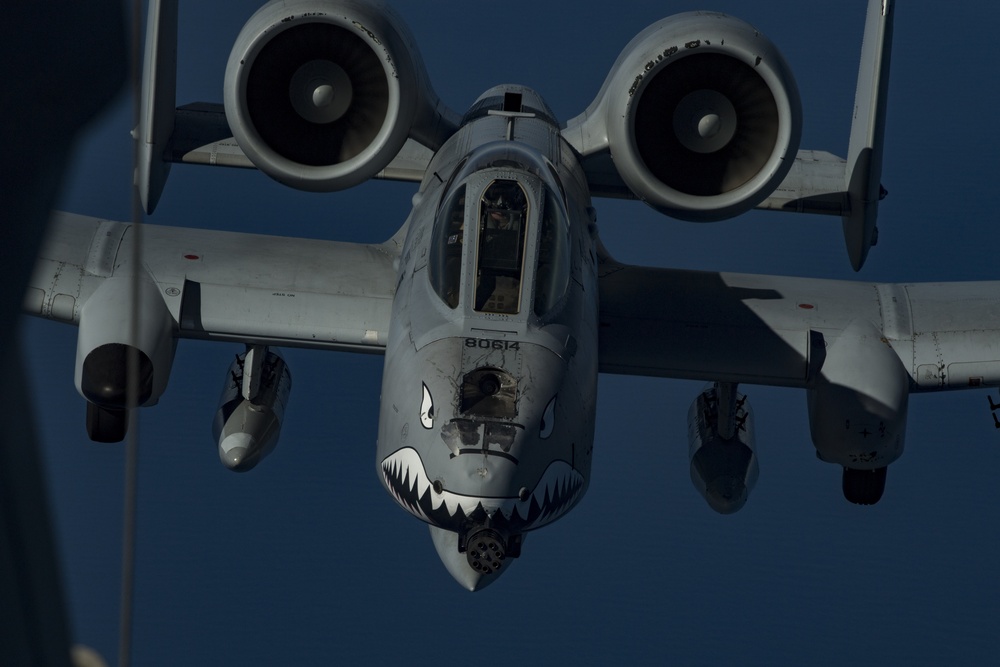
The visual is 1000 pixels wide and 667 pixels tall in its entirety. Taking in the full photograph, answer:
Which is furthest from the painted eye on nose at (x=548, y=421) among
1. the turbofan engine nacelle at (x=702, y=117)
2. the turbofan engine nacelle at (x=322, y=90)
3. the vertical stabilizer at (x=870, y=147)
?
the vertical stabilizer at (x=870, y=147)

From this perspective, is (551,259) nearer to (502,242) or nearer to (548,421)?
(502,242)

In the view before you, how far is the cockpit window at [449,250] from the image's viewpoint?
11.1m

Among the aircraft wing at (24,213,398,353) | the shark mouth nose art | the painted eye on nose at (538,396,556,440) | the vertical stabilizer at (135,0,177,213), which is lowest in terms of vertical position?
the shark mouth nose art

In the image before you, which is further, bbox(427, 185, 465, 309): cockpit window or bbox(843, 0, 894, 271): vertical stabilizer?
bbox(843, 0, 894, 271): vertical stabilizer

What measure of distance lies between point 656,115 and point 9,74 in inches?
479

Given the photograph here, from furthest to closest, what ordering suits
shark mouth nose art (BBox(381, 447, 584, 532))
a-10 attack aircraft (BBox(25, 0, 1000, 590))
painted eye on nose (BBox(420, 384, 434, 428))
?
a-10 attack aircraft (BBox(25, 0, 1000, 590))
painted eye on nose (BBox(420, 384, 434, 428))
shark mouth nose art (BBox(381, 447, 584, 532))

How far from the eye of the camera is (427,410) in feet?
33.7

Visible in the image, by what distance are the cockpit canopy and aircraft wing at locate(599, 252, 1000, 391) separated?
Result: 8.09 ft

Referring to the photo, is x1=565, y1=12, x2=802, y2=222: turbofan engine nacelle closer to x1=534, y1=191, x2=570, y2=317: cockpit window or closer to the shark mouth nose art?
x1=534, y1=191, x2=570, y2=317: cockpit window

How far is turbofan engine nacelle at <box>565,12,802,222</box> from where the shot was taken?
13.8 m

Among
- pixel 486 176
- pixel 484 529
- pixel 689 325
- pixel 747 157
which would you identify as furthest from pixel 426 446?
pixel 747 157

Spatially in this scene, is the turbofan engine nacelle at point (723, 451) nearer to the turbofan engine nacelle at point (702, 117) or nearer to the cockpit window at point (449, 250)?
the turbofan engine nacelle at point (702, 117)

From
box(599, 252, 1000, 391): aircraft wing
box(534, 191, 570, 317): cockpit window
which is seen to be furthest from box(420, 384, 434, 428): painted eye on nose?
box(599, 252, 1000, 391): aircraft wing

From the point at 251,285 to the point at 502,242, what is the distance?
3774 mm
